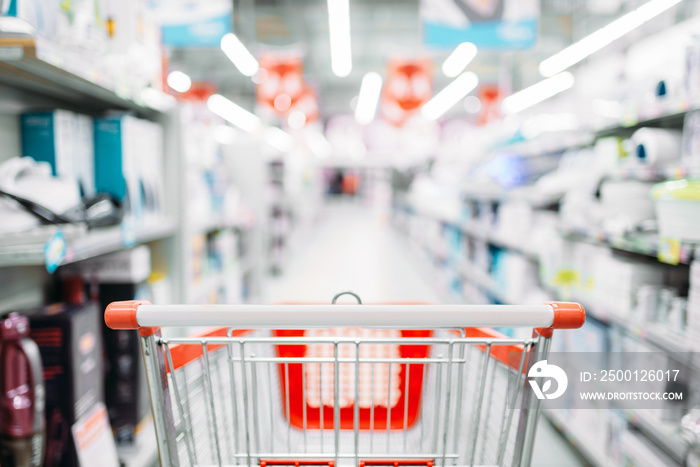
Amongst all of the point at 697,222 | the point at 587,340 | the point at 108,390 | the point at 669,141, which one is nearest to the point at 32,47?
the point at 108,390

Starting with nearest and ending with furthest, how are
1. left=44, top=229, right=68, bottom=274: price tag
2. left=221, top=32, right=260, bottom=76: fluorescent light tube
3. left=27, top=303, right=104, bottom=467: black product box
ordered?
left=44, top=229, right=68, bottom=274: price tag < left=27, top=303, right=104, bottom=467: black product box < left=221, top=32, right=260, bottom=76: fluorescent light tube

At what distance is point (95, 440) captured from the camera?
5.67ft

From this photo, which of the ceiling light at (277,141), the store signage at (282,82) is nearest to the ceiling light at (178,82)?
the ceiling light at (277,141)

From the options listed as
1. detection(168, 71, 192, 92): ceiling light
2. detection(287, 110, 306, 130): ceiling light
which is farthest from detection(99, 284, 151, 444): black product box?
detection(287, 110, 306, 130): ceiling light

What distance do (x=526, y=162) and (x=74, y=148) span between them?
149 inches

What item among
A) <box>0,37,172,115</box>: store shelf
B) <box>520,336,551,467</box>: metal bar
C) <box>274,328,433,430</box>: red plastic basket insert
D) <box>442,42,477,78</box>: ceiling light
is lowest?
<box>274,328,433,430</box>: red plastic basket insert

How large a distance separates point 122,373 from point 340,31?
5.01 metres

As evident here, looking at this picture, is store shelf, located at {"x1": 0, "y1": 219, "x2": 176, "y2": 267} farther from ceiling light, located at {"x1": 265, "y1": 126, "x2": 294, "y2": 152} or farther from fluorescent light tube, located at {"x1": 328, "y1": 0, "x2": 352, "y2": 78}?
ceiling light, located at {"x1": 265, "y1": 126, "x2": 294, "y2": 152}

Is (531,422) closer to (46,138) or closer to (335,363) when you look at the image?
(335,363)

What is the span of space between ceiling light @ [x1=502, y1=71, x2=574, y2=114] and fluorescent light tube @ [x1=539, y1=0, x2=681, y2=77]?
4.89 ft

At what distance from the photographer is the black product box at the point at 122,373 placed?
2033 millimetres

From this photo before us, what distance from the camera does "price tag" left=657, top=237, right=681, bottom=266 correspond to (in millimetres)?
1816

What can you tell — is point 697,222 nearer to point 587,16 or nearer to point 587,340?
point 587,340

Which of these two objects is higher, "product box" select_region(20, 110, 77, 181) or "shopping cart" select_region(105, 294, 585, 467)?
"product box" select_region(20, 110, 77, 181)
